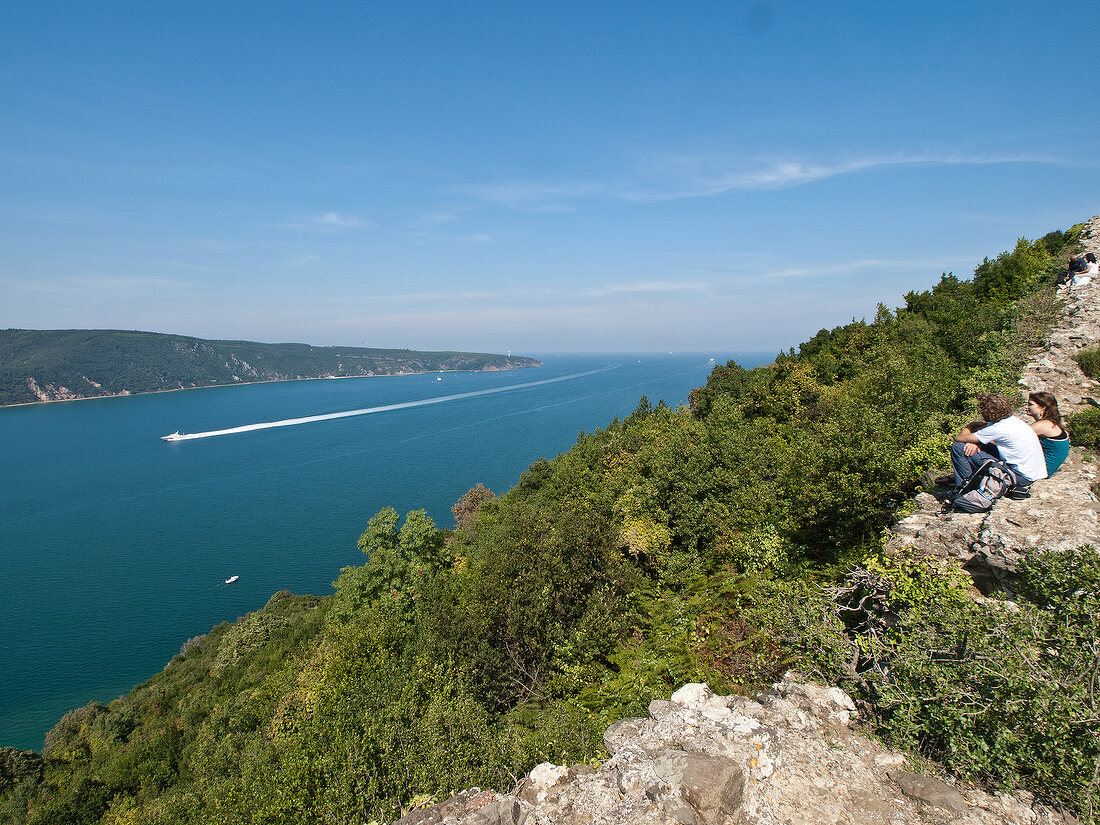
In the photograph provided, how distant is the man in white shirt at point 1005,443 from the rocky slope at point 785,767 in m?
0.57

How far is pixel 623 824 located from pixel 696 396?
4660 cm

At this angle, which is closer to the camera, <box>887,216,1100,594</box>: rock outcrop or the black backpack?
<box>887,216,1100,594</box>: rock outcrop

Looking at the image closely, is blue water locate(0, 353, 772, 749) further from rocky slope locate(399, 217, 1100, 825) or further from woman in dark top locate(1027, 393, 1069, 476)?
woman in dark top locate(1027, 393, 1069, 476)

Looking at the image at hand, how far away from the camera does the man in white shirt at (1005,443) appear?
7051mm

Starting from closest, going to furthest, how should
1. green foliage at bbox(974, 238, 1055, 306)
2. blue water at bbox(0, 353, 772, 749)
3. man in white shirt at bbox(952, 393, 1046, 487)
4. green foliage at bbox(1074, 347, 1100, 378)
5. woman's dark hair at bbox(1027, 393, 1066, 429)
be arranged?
1. man in white shirt at bbox(952, 393, 1046, 487)
2. woman's dark hair at bbox(1027, 393, 1066, 429)
3. green foliage at bbox(1074, 347, 1100, 378)
4. green foliage at bbox(974, 238, 1055, 306)
5. blue water at bbox(0, 353, 772, 749)

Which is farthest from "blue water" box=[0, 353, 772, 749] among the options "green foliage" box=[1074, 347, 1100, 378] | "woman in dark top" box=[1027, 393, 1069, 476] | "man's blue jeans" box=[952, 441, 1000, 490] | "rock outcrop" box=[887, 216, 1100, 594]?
"green foliage" box=[1074, 347, 1100, 378]

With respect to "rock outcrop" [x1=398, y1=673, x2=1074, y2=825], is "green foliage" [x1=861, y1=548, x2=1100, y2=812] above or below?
above

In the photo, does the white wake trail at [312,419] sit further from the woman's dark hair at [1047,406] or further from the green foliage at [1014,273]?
the woman's dark hair at [1047,406]

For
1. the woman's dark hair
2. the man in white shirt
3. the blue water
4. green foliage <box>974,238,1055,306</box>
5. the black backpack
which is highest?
green foliage <box>974,238,1055,306</box>

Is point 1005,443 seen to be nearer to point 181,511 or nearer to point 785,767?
point 785,767

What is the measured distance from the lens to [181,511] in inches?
2803

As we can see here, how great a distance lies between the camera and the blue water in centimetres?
4338

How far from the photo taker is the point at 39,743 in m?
34.8

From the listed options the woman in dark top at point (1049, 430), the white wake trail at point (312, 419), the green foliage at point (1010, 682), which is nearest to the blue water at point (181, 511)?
the white wake trail at point (312, 419)
